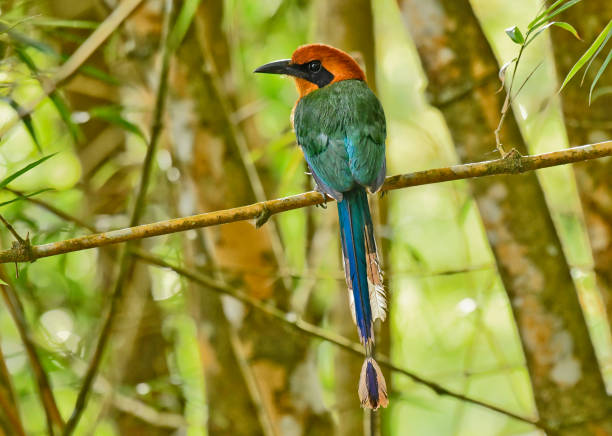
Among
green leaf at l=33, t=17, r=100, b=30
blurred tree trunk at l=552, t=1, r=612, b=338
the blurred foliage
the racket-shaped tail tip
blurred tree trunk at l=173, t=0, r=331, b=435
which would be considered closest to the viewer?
the racket-shaped tail tip

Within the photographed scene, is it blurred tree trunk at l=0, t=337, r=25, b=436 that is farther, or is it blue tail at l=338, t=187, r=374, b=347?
blurred tree trunk at l=0, t=337, r=25, b=436

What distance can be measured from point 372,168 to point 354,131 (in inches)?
11.0

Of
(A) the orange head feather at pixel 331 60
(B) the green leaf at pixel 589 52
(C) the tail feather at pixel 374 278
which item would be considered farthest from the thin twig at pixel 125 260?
(B) the green leaf at pixel 589 52

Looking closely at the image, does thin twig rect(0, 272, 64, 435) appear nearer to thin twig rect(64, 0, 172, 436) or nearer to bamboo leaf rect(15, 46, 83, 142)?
thin twig rect(64, 0, 172, 436)

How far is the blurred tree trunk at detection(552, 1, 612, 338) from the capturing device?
3.04 metres

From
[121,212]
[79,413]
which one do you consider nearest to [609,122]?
[79,413]

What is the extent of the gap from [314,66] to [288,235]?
1.85 m

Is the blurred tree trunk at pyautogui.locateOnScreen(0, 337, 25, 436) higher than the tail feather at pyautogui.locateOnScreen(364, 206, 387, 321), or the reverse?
the tail feather at pyautogui.locateOnScreen(364, 206, 387, 321)

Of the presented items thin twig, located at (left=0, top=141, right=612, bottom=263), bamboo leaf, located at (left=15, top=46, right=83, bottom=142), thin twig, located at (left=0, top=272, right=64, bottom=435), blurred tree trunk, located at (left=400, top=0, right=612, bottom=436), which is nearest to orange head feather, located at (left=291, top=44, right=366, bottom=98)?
blurred tree trunk, located at (left=400, top=0, right=612, bottom=436)

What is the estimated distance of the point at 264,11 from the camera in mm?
5348

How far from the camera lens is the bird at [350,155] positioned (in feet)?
7.88

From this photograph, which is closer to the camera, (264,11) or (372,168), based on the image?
(372,168)

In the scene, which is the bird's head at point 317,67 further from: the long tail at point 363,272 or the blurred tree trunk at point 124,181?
the long tail at point 363,272

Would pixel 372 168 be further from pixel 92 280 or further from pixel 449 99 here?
pixel 92 280
